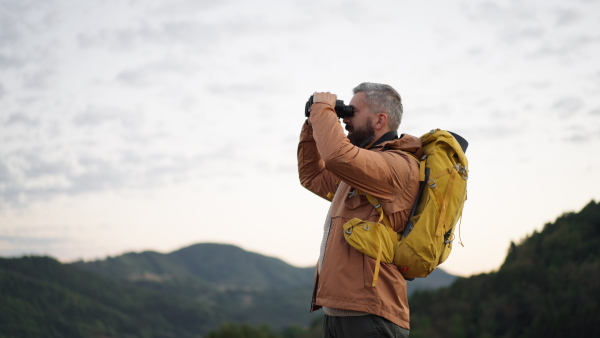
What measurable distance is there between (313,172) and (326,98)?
2.78 feet

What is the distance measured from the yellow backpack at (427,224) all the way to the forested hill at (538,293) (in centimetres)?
3010

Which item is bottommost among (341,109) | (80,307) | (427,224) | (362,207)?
(80,307)

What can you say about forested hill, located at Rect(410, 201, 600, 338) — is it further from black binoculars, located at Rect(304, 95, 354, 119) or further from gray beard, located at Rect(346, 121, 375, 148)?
black binoculars, located at Rect(304, 95, 354, 119)

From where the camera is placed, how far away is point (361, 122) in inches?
143

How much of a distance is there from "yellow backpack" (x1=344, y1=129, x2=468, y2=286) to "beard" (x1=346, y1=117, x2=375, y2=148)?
13.9 inches

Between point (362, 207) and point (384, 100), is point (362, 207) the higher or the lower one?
the lower one

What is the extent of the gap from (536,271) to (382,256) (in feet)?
140

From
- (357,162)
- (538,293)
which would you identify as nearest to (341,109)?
(357,162)

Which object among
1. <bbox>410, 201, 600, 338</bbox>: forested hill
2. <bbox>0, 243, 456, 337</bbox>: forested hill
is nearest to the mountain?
<bbox>0, 243, 456, 337</bbox>: forested hill

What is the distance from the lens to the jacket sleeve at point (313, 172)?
4.21 m

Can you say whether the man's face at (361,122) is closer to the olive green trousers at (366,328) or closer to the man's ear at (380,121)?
the man's ear at (380,121)

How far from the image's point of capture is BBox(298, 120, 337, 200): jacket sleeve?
4.21 metres

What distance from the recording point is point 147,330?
124m

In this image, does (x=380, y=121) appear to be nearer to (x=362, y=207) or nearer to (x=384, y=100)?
(x=384, y=100)
